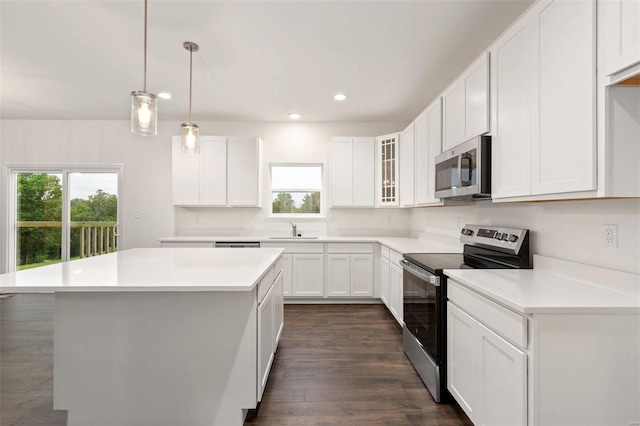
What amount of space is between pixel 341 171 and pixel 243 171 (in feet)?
4.62

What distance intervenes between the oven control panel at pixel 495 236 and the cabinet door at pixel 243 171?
9.26 feet

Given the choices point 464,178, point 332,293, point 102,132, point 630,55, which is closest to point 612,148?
point 630,55

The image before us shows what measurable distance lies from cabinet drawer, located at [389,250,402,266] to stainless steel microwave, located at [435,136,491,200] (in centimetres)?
83

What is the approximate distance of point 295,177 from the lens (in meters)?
4.77

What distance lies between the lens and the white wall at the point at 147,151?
4.62 m

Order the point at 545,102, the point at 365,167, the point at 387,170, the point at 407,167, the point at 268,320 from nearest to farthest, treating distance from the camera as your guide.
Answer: the point at 545,102 < the point at 268,320 < the point at 407,167 < the point at 387,170 < the point at 365,167

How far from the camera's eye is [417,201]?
3430 millimetres

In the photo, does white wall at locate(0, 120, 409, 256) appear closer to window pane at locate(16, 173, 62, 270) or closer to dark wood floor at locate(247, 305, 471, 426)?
window pane at locate(16, 173, 62, 270)

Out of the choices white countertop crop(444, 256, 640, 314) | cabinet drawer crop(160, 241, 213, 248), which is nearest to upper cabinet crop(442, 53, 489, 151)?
white countertop crop(444, 256, 640, 314)

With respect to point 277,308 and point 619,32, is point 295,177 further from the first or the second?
point 619,32

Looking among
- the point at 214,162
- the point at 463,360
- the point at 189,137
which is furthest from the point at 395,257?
the point at 214,162

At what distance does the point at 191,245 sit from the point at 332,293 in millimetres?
2003

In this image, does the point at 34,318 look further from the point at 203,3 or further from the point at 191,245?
the point at 203,3

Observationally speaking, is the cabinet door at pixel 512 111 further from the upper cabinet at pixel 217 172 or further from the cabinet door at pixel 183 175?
the cabinet door at pixel 183 175
